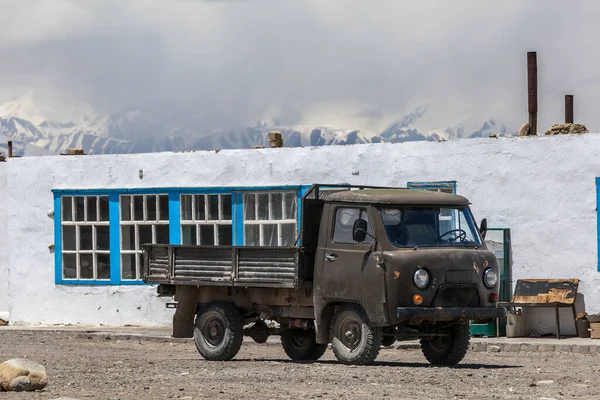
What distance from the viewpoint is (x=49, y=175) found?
29.0 meters

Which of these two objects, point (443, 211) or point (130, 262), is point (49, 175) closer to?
point (130, 262)

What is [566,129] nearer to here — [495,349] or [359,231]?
[495,349]

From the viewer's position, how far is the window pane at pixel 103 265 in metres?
28.4

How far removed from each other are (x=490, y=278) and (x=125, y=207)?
12099 mm

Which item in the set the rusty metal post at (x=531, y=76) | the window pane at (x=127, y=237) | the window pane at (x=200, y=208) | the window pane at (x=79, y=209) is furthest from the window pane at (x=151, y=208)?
the rusty metal post at (x=531, y=76)

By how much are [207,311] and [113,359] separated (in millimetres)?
1770

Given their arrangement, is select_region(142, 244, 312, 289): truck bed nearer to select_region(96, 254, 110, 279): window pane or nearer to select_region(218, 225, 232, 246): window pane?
select_region(218, 225, 232, 246): window pane

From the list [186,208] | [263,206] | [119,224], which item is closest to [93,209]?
[119,224]

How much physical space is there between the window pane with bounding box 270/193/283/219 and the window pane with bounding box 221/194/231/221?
0.98 m

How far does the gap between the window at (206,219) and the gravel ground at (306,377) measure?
542 cm

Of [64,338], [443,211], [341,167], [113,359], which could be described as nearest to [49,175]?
[64,338]

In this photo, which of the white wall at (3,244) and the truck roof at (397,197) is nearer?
the truck roof at (397,197)

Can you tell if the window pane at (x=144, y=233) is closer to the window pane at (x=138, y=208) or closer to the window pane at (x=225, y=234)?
the window pane at (x=138, y=208)

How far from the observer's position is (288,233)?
26.3 meters
